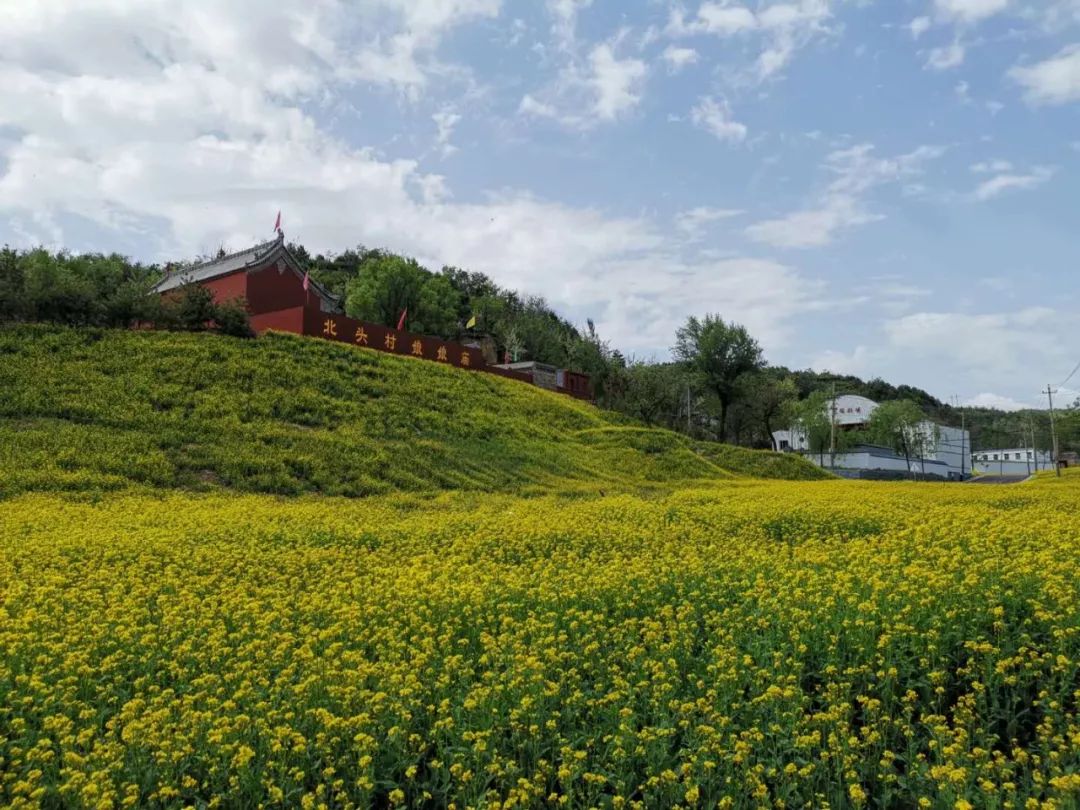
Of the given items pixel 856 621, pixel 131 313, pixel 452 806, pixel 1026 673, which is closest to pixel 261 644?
pixel 452 806

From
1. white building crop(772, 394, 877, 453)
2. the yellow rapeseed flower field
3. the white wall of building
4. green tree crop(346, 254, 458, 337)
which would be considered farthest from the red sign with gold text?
the white wall of building

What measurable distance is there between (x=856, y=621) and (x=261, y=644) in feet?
11.6

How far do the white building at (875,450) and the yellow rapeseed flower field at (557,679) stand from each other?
1749 inches

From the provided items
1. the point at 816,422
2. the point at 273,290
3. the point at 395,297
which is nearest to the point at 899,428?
the point at 816,422

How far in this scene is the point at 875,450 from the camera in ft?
180

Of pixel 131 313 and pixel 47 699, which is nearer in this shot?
pixel 47 699

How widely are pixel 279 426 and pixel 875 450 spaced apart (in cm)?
4758

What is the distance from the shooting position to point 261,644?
4719mm

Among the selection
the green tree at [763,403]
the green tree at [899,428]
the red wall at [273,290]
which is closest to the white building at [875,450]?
the green tree at [899,428]

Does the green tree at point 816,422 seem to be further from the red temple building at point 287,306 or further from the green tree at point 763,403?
the red temple building at point 287,306

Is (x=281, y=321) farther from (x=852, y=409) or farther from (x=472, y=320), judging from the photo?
(x=852, y=409)

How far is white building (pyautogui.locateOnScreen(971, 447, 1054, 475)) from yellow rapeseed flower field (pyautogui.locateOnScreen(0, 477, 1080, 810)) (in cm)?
7302

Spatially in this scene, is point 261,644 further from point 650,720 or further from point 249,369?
point 249,369

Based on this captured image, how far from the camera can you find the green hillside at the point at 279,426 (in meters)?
14.2
